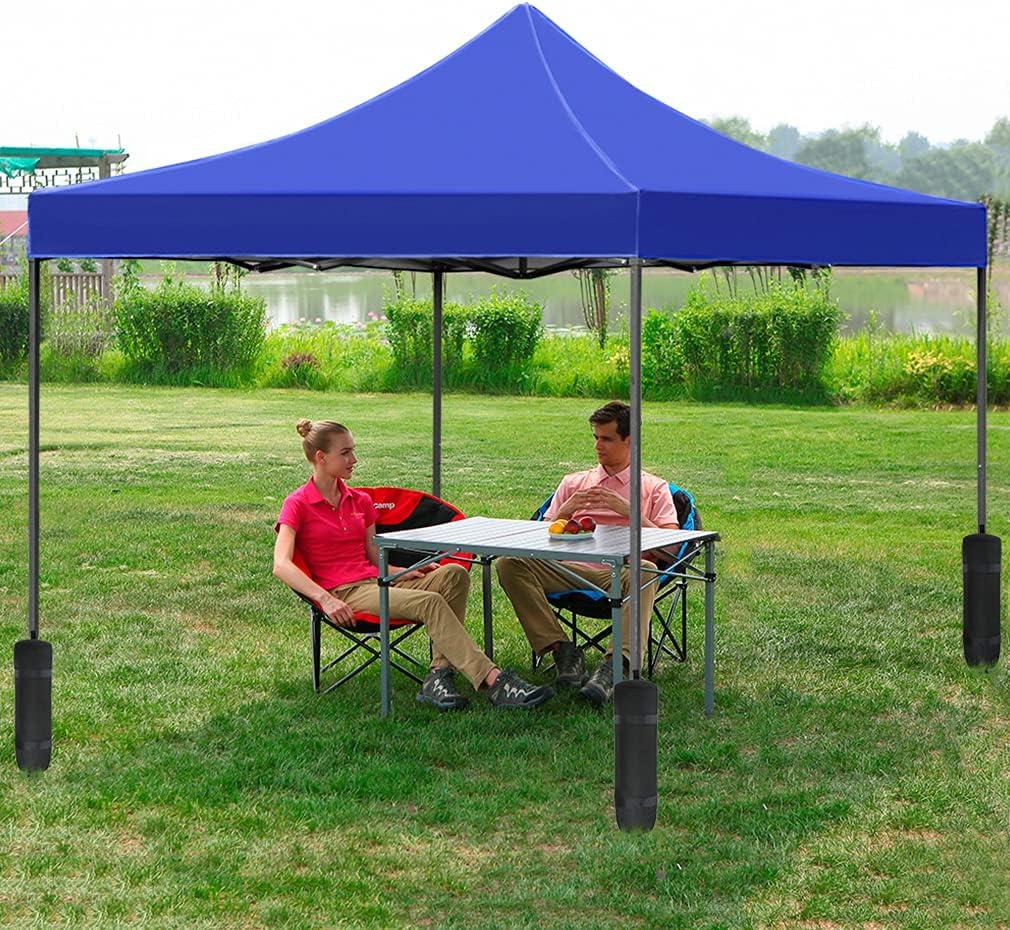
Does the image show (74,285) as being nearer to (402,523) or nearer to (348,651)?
(402,523)

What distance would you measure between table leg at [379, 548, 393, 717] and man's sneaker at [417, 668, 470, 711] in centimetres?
15

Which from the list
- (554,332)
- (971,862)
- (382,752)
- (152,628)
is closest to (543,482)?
(152,628)

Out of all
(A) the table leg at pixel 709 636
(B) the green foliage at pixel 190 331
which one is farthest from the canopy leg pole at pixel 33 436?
(B) the green foliage at pixel 190 331

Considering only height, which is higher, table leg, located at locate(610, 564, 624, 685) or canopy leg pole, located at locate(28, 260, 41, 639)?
canopy leg pole, located at locate(28, 260, 41, 639)

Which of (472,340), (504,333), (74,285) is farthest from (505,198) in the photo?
(74,285)

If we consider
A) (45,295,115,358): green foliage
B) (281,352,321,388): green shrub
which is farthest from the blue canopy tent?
(45,295,115,358): green foliage

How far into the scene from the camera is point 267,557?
27.8 feet

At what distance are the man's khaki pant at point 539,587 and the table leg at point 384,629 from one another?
47cm

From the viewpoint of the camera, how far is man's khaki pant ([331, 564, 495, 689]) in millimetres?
5324

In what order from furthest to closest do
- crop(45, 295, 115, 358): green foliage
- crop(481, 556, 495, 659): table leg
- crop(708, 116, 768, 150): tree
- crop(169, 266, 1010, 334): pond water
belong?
1. crop(708, 116, 768, 150): tree
2. crop(169, 266, 1010, 334): pond water
3. crop(45, 295, 115, 358): green foliage
4. crop(481, 556, 495, 659): table leg

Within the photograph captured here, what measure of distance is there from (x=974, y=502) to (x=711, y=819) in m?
6.72

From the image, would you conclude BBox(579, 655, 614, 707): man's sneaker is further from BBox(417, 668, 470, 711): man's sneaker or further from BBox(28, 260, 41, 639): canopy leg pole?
BBox(28, 260, 41, 639): canopy leg pole

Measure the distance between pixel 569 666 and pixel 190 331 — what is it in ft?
47.6

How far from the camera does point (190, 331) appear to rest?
63.9 feet
